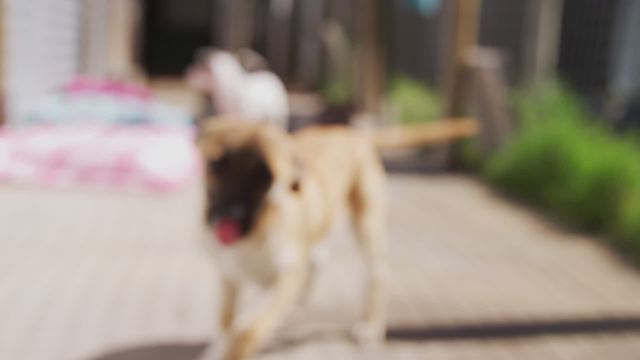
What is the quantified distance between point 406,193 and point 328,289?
354cm

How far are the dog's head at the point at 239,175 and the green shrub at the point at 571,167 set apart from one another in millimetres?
3529

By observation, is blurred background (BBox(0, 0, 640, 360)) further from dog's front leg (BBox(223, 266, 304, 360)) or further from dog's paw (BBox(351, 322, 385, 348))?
dog's front leg (BBox(223, 266, 304, 360))

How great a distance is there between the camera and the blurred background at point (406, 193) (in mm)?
4277

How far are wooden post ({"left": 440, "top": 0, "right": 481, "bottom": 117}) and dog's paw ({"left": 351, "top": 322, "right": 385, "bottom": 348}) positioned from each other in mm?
5648

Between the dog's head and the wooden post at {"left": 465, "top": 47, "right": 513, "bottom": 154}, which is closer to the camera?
the dog's head

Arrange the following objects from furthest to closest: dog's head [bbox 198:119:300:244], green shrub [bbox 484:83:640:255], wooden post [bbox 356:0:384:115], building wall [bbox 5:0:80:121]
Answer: wooden post [bbox 356:0:384:115] < building wall [bbox 5:0:80:121] < green shrub [bbox 484:83:640:255] < dog's head [bbox 198:119:300:244]

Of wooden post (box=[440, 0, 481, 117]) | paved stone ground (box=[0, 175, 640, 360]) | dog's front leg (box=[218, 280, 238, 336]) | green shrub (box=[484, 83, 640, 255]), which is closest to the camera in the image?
dog's front leg (box=[218, 280, 238, 336])

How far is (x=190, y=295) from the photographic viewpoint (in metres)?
4.75

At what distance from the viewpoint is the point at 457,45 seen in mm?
9531

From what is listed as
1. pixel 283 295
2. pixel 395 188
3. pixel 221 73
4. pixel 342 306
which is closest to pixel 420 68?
pixel 395 188

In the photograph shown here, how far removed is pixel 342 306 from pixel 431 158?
6.01m

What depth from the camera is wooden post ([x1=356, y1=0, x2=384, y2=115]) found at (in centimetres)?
1203

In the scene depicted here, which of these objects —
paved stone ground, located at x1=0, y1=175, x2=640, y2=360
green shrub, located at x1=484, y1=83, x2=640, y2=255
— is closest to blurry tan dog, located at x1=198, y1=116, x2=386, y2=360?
paved stone ground, located at x1=0, y1=175, x2=640, y2=360

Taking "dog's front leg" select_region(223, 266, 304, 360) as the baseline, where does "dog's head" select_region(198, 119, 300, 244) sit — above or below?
above
